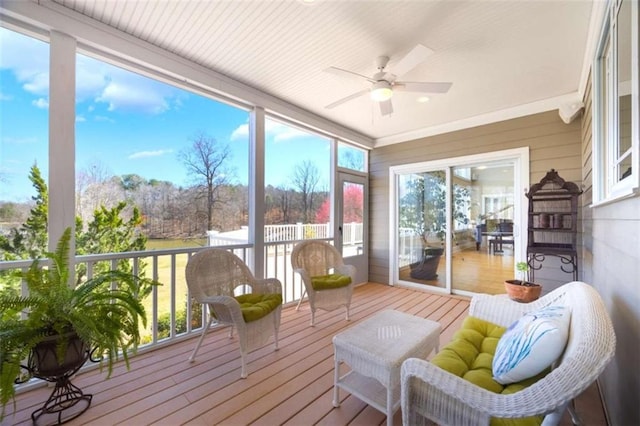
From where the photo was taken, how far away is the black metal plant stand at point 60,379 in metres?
1.55

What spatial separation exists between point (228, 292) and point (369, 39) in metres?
2.71

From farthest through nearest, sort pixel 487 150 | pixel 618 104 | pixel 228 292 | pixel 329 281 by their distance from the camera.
A: pixel 487 150, pixel 329 281, pixel 228 292, pixel 618 104

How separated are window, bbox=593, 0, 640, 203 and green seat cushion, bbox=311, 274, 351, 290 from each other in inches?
92.2

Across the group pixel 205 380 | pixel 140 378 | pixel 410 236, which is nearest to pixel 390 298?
pixel 410 236

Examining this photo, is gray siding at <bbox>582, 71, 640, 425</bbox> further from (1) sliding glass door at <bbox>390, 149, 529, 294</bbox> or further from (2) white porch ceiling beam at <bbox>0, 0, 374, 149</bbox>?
(2) white porch ceiling beam at <bbox>0, 0, 374, 149</bbox>

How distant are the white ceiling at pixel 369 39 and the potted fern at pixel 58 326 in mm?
1901

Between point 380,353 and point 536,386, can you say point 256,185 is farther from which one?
point 536,386

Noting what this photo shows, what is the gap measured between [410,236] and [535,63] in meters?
2.93

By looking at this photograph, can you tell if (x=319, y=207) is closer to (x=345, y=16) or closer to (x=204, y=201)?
(x=204, y=201)

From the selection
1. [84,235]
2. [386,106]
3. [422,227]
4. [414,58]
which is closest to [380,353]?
[414,58]

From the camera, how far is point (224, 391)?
190cm

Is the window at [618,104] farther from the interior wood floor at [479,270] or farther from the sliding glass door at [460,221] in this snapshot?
the interior wood floor at [479,270]

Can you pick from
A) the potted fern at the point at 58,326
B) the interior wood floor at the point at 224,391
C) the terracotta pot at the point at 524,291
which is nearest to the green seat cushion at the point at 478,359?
the interior wood floor at the point at 224,391

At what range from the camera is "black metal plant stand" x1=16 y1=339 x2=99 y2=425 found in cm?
155
